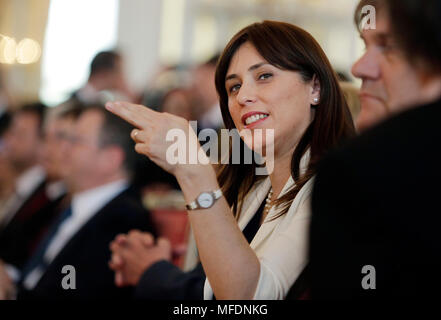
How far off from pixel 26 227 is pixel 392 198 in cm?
305

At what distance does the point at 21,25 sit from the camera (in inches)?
382

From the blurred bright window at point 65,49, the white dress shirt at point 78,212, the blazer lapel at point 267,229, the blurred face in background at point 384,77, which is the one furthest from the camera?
the blurred bright window at point 65,49

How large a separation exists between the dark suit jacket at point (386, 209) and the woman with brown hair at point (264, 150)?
0.34 metres

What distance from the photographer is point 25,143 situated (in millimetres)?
4727

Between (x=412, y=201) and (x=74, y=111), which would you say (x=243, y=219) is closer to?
(x=412, y=201)

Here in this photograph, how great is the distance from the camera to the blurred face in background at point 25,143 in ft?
15.4

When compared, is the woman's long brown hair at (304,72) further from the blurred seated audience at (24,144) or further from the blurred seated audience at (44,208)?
the blurred seated audience at (24,144)

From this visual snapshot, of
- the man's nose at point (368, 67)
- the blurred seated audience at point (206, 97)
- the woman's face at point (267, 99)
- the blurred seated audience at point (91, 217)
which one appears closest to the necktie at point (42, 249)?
the blurred seated audience at point (91, 217)

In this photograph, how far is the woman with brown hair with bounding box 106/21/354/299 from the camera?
1247mm

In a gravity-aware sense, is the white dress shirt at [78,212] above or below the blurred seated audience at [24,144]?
below

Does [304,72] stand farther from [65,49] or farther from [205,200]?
[65,49]

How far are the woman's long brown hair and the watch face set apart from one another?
284mm
